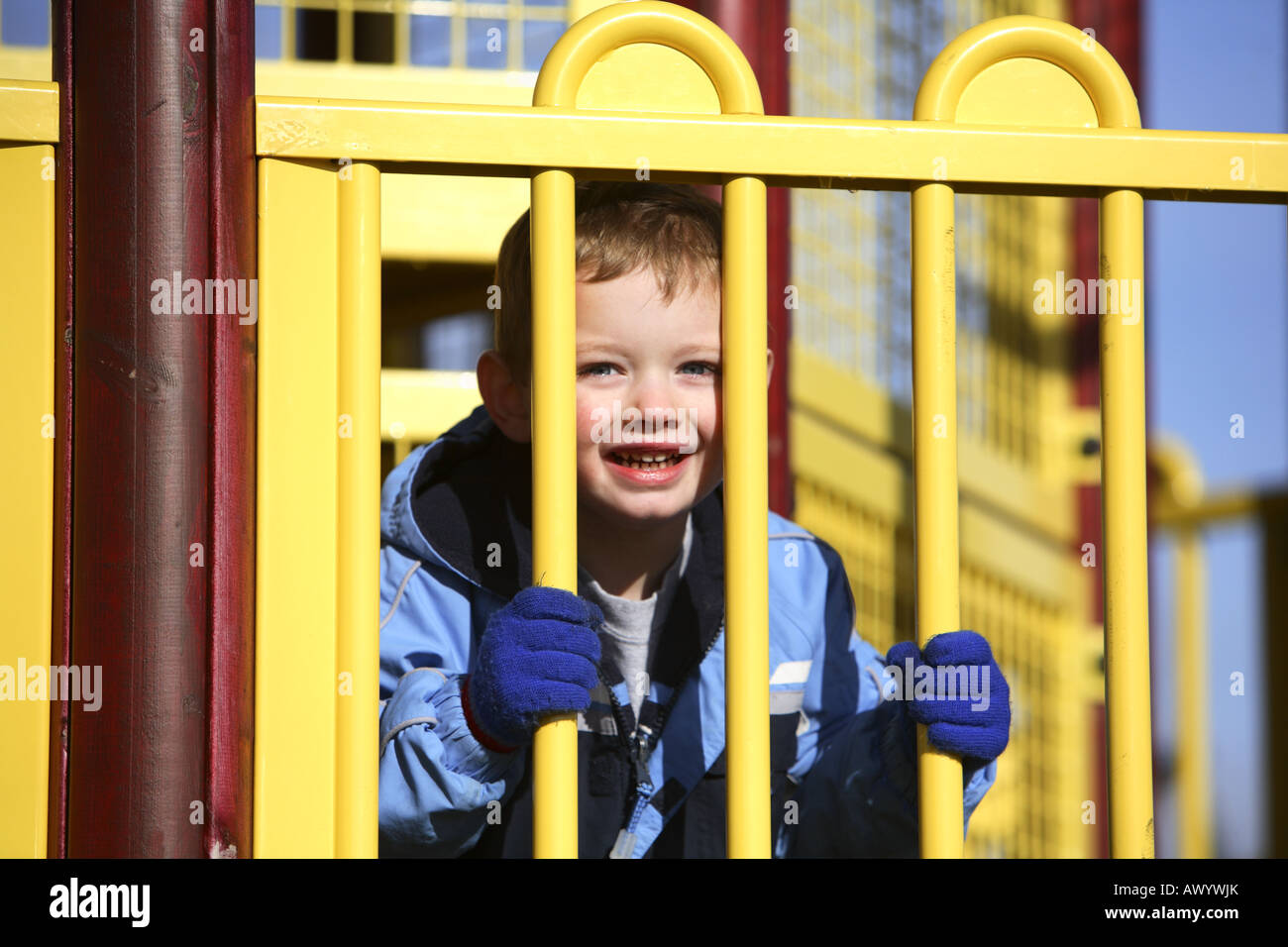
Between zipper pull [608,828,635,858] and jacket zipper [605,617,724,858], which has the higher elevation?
jacket zipper [605,617,724,858]

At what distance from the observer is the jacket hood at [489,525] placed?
1.36 m

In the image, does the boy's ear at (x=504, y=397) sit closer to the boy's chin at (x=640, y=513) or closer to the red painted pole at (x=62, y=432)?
the boy's chin at (x=640, y=513)

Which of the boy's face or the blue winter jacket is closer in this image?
the boy's face

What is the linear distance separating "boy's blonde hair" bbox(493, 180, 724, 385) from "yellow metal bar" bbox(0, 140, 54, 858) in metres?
0.42

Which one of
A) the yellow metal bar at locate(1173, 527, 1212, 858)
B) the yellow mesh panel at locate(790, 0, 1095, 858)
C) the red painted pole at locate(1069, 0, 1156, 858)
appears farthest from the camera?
the yellow metal bar at locate(1173, 527, 1212, 858)

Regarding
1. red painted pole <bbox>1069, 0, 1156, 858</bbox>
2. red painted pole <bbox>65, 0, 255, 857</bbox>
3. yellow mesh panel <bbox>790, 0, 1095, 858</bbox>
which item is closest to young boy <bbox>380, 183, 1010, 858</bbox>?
red painted pole <bbox>65, 0, 255, 857</bbox>

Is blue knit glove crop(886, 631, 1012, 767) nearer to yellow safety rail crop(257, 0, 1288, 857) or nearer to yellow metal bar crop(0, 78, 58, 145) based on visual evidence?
yellow safety rail crop(257, 0, 1288, 857)

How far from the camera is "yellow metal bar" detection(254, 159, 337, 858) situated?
95cm

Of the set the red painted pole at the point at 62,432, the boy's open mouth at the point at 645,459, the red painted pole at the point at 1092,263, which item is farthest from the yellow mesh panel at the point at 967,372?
the red painted pole at the point at 62,432

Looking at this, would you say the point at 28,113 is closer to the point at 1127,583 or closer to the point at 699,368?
the point at 699,368

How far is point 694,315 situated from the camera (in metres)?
1.24

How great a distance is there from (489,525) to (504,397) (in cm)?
15

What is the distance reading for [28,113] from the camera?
0.97 meters

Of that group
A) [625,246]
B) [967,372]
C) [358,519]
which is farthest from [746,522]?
[967,372]
